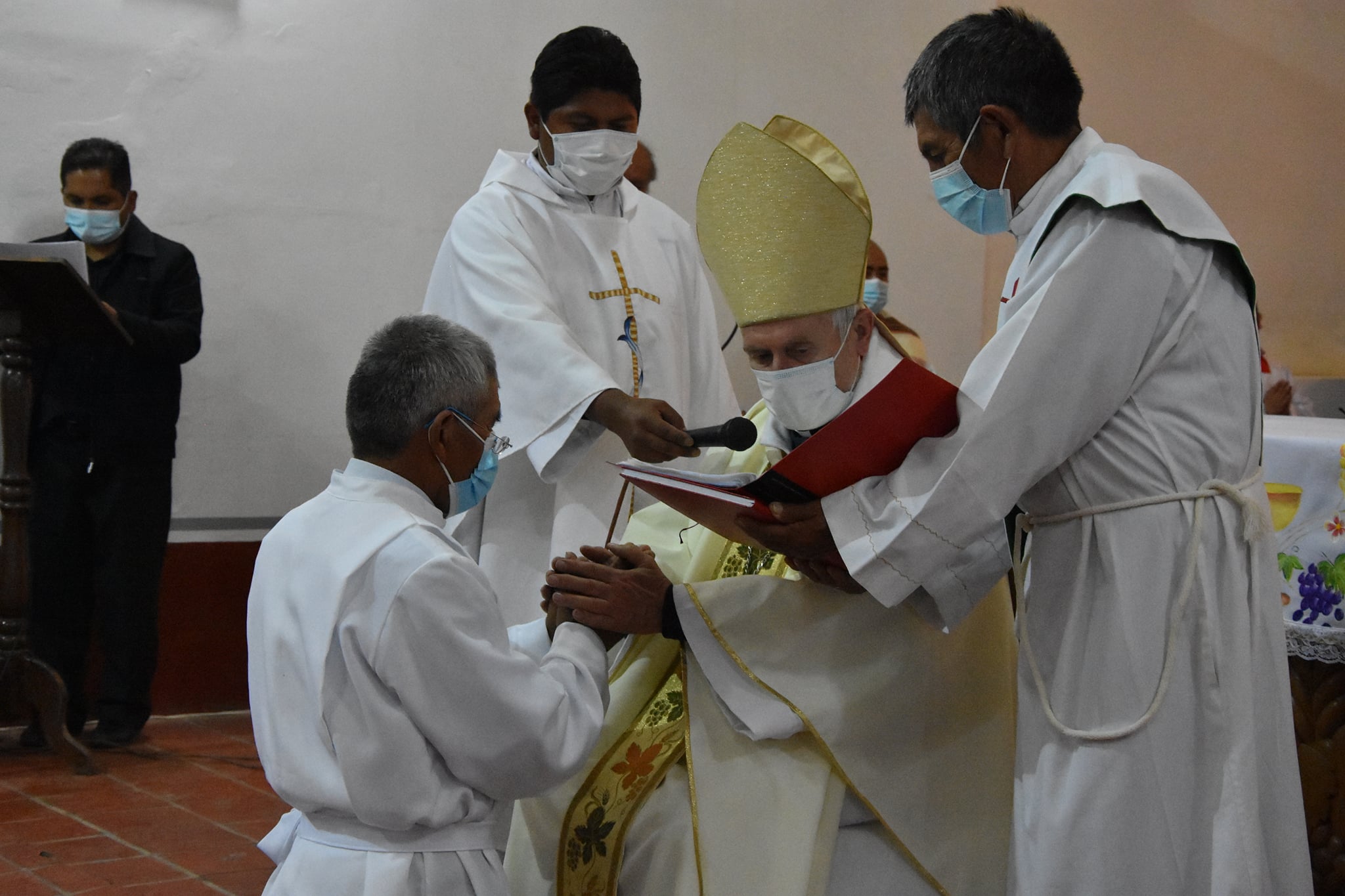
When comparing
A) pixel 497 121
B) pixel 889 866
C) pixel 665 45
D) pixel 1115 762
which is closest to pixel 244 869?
pixel 889 866

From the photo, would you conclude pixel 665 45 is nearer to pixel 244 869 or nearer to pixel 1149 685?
pixel 244 869

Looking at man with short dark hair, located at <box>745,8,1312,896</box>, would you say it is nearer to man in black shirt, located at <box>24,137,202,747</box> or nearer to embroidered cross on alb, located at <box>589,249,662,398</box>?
embroidered cross on alb, located at <box>589,249,662,398</box>

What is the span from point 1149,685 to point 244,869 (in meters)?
2.50

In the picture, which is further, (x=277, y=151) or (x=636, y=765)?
(x=277, y=151)

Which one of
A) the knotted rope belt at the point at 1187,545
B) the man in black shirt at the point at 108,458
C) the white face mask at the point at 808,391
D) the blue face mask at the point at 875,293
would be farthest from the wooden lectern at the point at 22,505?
the knotted rope belt at the point at 1187,545

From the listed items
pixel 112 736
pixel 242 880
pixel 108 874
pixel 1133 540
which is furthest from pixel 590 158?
pixel 112 736

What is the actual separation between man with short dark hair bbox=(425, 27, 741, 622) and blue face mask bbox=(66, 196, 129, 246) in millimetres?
1967

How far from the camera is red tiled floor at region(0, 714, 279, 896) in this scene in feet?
10.9

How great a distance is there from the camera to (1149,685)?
1.79 m

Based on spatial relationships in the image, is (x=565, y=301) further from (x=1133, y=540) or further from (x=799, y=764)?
(x=1133, y=540)

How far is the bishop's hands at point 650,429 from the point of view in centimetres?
258

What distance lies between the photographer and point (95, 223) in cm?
473

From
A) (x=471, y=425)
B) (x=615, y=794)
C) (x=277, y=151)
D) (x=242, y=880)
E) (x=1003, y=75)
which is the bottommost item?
(x=242, y=880)

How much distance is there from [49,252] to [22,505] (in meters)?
0.90
